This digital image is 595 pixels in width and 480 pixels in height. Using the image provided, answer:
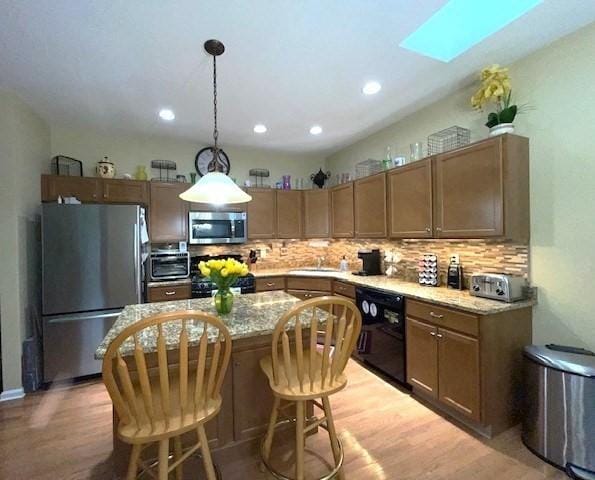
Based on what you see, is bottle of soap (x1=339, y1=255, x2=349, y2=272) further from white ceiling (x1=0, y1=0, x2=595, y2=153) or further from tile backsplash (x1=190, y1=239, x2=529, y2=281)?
white ceiling (x1=0, y1=0, x2=595, y2=153)

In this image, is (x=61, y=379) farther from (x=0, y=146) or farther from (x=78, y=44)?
(x=78, y=44)

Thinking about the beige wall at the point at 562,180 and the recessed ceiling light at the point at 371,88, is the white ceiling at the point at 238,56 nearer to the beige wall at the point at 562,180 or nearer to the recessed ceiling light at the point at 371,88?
the recessed ceiling light at the point at 371,88

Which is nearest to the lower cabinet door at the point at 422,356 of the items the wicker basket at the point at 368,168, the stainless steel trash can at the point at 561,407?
the stainless steel trash can at the point at 561,407

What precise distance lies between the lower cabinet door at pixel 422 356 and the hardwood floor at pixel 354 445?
19cm

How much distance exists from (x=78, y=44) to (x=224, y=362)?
2287 mm

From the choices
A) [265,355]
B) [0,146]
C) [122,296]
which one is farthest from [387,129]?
[0,146]

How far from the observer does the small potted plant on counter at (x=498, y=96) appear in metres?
2.22

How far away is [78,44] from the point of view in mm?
1984

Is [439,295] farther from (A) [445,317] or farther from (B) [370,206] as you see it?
(B) [370,206]

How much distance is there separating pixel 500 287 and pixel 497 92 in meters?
1.48

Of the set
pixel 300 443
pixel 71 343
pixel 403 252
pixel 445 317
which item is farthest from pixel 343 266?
pixel 71 343

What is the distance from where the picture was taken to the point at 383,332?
286cm

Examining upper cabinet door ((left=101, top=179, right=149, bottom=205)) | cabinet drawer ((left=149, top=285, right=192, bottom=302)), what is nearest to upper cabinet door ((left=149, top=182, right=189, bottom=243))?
upper cabinet door ((left=101, top=179, right=149, bottom=205))

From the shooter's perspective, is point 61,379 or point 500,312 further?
point 61,379
